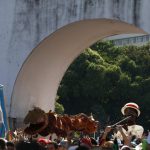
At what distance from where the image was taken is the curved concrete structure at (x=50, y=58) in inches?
490

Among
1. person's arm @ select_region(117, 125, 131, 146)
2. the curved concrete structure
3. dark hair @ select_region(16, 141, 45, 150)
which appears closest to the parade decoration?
person's arm @ select_region(117, 125, 131, 146)

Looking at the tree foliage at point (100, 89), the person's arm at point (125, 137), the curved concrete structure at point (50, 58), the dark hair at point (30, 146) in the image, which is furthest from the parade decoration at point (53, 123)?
the tree foliage at point (100, 89)

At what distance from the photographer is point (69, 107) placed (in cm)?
3438

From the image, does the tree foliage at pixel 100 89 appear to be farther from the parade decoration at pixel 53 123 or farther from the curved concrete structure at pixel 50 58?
the parade decoration at pixel 53 123

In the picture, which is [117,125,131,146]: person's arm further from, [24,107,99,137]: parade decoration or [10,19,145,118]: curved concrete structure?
[10,19,145,118]: curved concrete structure

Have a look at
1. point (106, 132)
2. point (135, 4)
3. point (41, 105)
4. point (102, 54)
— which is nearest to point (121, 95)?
point (102, 54)

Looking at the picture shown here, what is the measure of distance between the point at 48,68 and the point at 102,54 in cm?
2562

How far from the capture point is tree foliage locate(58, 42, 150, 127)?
33.5 meters

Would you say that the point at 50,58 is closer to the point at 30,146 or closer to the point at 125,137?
the point at 125,137

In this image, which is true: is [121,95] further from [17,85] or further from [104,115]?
[17,85]

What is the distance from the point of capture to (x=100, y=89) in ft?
110

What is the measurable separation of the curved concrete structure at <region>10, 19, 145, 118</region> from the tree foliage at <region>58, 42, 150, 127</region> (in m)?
18.6

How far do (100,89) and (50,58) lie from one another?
66.6 feet

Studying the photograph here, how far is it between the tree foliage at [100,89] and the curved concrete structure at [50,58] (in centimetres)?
1862
